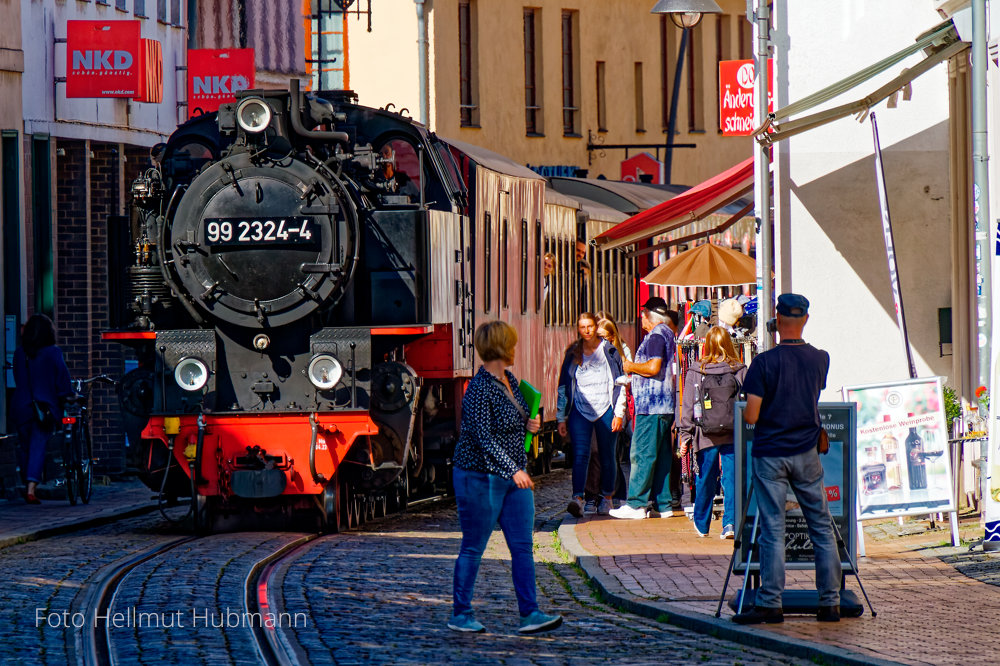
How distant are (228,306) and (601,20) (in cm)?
2723

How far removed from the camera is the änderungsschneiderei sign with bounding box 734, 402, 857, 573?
9.70 metres

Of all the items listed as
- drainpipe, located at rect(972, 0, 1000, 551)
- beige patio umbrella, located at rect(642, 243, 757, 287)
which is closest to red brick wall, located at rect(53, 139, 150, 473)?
beige patio umbrella, located at rect(642, 243, 757, 287)

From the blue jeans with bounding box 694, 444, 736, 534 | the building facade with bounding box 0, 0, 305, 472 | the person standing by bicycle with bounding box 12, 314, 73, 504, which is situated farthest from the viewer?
the building facade with bounding box 0, 0, 305, 472

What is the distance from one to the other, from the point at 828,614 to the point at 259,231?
6.09 meters

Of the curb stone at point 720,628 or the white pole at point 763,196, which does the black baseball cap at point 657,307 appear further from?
the curb stone at point 720,628

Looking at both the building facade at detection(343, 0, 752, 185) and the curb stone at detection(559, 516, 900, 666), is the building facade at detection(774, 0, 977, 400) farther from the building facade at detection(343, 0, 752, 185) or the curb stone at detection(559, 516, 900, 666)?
the building facade at detection(343, 0, 752, 185)

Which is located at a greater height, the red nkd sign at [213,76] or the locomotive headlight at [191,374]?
the red nkd sign at [213,76]

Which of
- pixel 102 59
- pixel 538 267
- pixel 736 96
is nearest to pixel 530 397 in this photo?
pixel 538 267

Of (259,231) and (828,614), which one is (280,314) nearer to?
(259,231)

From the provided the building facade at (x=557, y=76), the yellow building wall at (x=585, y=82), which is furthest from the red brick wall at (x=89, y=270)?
the yellow building wall at (x=585, y=82)

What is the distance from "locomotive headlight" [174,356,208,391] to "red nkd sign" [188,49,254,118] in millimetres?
9738

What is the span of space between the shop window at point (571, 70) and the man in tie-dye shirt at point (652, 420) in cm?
2498

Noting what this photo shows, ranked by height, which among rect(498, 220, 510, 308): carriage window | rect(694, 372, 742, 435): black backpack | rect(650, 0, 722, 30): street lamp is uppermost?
rect(650, 0, 722, 30): street lamp

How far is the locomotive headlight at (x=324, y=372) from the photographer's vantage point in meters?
13.5
